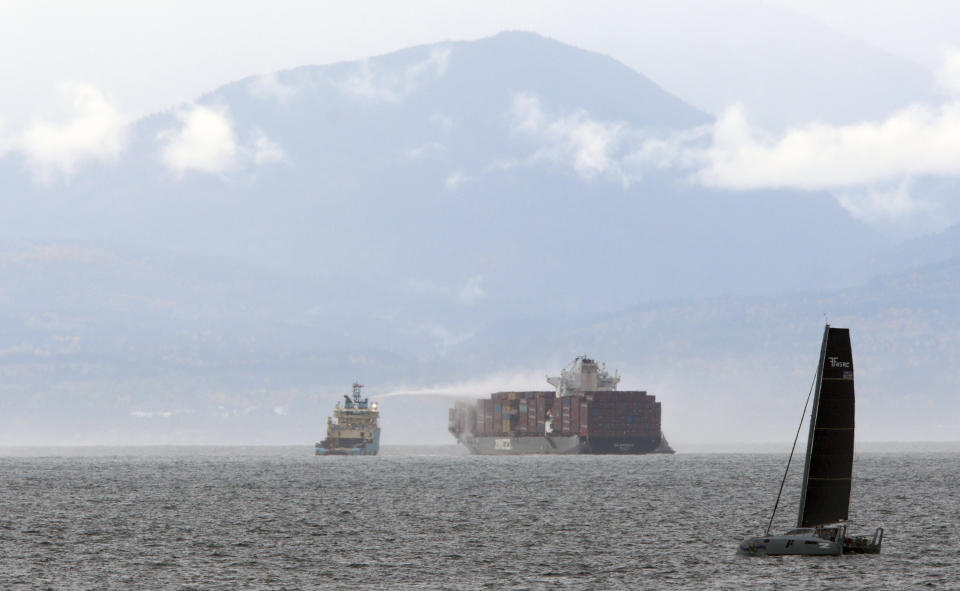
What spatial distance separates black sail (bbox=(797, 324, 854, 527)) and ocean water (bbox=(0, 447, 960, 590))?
334 centimetres

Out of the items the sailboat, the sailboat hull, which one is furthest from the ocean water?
the sailboat

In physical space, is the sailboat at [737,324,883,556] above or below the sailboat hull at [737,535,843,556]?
above

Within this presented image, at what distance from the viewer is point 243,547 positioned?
89062 millimetres

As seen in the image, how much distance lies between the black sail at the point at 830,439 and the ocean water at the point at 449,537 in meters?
3.34

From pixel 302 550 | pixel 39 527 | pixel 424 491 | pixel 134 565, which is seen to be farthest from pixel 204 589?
pixel 424 491

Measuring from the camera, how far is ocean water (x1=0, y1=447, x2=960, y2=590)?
235 ft

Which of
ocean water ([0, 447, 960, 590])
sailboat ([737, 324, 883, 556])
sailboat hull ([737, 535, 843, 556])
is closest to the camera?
sailboat ([737, 324, 883, 556])

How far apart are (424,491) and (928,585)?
90.5 m

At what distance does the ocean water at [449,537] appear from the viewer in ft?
235

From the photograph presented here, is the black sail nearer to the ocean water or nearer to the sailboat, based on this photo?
the sailboat

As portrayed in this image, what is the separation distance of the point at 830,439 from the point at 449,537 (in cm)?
3325

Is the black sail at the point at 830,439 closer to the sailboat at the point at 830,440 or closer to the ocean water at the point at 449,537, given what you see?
the sailboat at the point at 830,440

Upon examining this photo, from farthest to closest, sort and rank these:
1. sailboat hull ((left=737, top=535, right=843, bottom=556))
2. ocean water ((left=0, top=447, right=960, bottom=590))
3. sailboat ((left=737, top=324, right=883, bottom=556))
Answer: sailboat hull ((left=737, top=535, right=843, bottom=556)) → ocean water ((left=0, top=447, right=960, bottom=590)) → sailboat ((left=737, top=324, right=883, bottom=556))

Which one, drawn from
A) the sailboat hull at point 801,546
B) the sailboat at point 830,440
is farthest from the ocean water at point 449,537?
the sailboat at point 830,440
